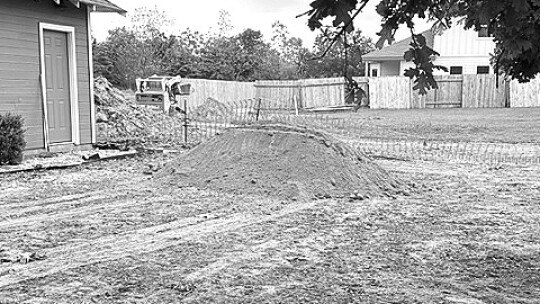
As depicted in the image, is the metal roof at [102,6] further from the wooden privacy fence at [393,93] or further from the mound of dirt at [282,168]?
the wooden privacy fence at [393,93]

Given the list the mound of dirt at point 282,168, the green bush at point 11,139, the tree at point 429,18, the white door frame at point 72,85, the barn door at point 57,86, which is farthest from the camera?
the barn door at point 57,86

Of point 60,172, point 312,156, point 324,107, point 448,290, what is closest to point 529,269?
point 448,290

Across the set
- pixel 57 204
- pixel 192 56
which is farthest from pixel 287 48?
pixel 57 204

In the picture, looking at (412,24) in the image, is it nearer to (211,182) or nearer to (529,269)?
(529,269)

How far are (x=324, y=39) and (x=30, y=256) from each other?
3445mm

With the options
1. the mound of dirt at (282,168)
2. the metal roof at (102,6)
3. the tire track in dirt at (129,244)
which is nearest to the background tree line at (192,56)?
the metal roof at (102,6)

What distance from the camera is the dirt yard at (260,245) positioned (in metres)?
4.22

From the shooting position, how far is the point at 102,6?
480 inches

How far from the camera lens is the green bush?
970 centimetres

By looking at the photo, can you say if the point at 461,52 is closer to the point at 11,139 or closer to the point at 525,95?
the point at 525,95

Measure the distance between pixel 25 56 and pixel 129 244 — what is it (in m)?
6.85

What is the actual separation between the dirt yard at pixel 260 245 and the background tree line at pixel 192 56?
27.4 metres

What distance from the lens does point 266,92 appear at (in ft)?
Result: 98.6

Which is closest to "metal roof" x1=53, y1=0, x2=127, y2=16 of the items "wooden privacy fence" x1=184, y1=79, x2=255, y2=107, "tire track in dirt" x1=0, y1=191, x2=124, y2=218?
"tire track in dirt" x1=0, y1=191, x2=124, y2=218
